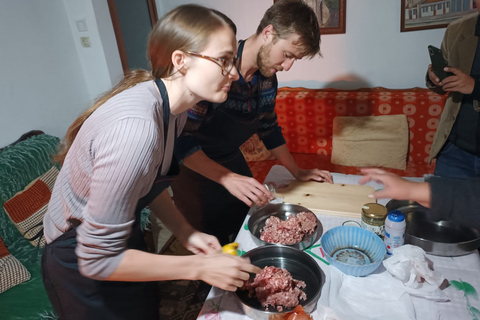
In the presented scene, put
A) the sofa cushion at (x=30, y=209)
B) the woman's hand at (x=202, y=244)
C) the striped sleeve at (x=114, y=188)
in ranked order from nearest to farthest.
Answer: the striped sleeve at (x=114, y=188), the woman's hand at (x=202, y=244), the sofa cushion at (x=30, y=209)

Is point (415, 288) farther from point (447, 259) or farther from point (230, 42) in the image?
point (230, 42)

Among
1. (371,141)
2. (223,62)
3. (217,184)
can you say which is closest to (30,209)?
(217,184)

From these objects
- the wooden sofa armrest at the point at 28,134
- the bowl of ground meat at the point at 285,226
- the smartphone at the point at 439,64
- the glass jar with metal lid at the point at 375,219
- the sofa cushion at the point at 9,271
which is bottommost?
the sofa cushion at the point at 9,271

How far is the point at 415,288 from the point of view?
1.03 meters

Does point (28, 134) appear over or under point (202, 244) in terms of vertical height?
over

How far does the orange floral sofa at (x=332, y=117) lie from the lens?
2.92 m

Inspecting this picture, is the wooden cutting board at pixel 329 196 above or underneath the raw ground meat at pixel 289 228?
underneath

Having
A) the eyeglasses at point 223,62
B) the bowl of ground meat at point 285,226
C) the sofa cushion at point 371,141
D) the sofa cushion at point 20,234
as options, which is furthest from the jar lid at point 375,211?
the sofa cushion at point 371,141

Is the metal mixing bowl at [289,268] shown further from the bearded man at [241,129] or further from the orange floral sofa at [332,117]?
the orange floral sofa at [332,117]

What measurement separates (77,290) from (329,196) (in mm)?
1126

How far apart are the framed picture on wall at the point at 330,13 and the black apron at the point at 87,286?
253 cm

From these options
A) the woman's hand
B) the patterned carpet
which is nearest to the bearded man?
the woman's hand

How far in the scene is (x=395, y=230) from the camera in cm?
112

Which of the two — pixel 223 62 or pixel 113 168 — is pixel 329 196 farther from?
pixel 113 168
